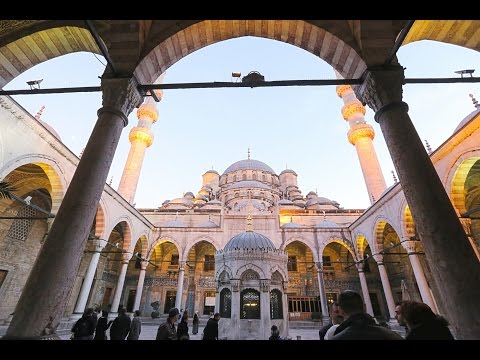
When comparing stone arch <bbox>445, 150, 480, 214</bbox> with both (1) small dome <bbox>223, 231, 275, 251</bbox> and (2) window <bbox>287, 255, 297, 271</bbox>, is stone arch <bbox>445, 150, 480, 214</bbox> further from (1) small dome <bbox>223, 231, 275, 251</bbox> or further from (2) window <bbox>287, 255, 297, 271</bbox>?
(2) window <bbox>287, 255, 297, 271</bbox>

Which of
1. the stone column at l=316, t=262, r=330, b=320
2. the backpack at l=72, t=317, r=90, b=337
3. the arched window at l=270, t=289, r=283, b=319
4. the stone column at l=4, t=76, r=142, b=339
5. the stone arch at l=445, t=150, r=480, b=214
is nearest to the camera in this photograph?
the stone column at l=4, t=76, r=142, b=339

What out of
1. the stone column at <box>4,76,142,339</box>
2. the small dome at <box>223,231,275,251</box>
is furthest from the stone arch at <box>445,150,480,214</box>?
the stone column at <box>4,76,142,339</box>

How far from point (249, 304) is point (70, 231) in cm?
680

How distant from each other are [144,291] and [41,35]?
60.3 feet

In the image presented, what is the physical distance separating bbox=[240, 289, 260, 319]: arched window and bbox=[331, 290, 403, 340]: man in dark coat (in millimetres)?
6959

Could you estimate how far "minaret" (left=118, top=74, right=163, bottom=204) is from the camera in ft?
69.2

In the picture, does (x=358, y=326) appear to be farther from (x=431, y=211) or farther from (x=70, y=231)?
(x=70, y=231)

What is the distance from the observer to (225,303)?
8641 millimetres

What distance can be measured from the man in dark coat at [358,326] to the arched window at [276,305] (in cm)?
718

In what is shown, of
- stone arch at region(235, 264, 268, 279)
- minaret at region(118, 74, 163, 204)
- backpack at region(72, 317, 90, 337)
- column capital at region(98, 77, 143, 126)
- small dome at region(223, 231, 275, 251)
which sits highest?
minaret at region(118, 74, 163, 204)

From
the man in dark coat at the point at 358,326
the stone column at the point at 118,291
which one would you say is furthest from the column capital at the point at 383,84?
the stone column at the point at 118,291

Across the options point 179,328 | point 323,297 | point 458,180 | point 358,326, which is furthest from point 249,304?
point 323,297

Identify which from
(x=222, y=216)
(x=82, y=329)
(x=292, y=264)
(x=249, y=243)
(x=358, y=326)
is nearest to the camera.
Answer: (x=358, y=326)

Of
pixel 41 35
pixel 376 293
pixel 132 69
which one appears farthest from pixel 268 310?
pixel 376 293
